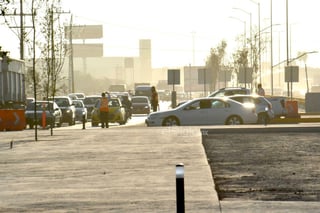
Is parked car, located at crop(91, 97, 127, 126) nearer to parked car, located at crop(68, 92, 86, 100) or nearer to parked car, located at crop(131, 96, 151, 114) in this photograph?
parked car, located at crop(131, 96, 151, 114)

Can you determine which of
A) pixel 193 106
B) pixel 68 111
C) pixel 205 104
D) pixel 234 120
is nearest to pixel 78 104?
pixel 68 111

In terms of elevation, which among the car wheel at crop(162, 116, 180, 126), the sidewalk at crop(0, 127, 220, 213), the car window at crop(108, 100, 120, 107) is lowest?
the car wheel at crop(162, 116, 180, 126)

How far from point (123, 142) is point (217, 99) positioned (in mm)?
13735

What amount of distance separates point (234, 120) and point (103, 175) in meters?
23.5

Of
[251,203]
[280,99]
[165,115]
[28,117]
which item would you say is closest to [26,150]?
[251,203]

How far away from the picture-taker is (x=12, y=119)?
4025cm

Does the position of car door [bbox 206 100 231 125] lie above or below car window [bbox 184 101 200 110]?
below

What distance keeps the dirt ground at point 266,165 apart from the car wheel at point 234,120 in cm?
814

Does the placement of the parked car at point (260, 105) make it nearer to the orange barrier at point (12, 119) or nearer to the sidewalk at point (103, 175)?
the orange barrier at point (12, 119)

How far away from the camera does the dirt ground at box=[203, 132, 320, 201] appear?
15719 mm

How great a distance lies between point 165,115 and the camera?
41594mm

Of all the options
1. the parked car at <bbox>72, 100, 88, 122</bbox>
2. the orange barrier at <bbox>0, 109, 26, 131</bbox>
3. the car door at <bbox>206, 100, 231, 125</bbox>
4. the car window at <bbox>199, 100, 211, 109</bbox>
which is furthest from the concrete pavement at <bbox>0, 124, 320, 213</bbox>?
the parked car at <bbox>72, 100, 88, 122</bbox>

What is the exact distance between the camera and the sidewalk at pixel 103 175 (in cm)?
1376

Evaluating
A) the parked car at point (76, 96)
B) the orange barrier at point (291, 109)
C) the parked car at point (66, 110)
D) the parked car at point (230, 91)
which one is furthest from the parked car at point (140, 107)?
the orange barrier at point (291, 109)
